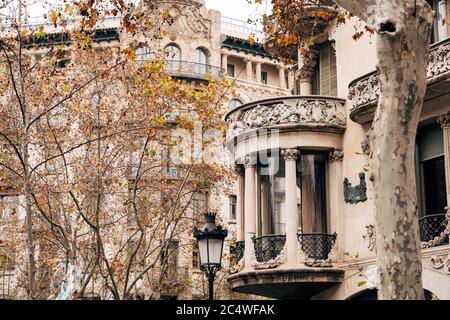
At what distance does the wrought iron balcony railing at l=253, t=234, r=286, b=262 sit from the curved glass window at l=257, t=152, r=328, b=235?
1.68 ft

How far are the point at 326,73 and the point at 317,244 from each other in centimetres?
529

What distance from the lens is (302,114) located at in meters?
24.4

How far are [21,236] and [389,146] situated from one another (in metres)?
30.9

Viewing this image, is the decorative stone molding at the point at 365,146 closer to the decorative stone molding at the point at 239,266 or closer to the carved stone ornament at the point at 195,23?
the decorative stone molding at the point at 239,266

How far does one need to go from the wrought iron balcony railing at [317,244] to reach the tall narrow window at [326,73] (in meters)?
4.27

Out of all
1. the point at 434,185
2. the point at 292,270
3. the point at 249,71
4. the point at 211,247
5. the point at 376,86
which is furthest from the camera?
the point at 249,71

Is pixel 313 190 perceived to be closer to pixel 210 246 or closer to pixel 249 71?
pixel 210 246

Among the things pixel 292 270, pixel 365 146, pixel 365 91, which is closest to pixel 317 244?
pixel 292 270

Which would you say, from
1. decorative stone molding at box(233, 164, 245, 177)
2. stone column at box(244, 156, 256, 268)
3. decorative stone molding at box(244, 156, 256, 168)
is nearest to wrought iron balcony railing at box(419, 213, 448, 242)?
stone column at box(244, 156, 256, 268)

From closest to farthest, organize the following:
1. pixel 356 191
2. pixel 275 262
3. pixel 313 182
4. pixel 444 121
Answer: pixel 444 121 < pixel 275 262 < pixel 356 191 < pixel 313 182

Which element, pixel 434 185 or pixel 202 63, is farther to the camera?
pixel 202 63

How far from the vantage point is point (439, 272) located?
66.7 ft

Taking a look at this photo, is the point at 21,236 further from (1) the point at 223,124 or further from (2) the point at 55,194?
(1) the point at 223,124

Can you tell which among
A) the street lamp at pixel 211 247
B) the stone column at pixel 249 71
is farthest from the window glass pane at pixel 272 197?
the stone column at pixel 249 71
